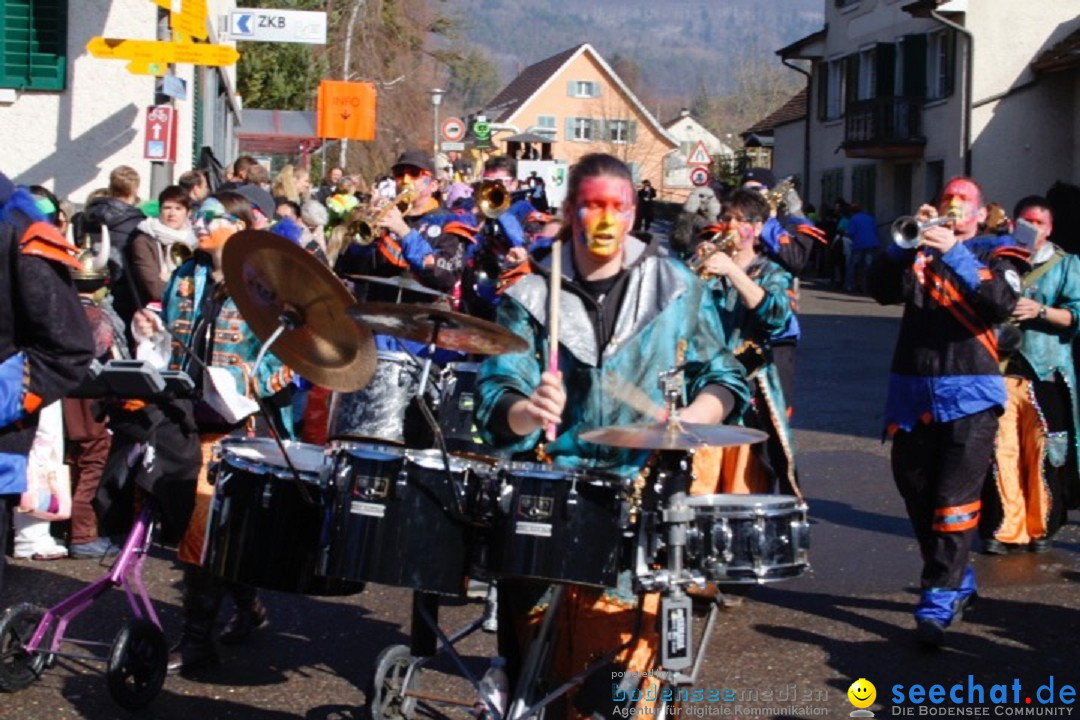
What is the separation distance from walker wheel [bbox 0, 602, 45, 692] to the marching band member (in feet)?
15.9

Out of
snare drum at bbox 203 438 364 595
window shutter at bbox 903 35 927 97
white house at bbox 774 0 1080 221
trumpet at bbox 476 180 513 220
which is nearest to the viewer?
snare drum at bbox 203 438 364 595

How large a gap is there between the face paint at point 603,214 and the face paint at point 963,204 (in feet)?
9.00

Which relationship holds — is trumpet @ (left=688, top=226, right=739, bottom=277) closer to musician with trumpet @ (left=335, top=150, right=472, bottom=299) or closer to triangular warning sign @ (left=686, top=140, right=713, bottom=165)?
musician with trumpet @ (left=335, top=150, right=472, bottom=299)

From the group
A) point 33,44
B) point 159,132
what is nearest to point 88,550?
point 159,132

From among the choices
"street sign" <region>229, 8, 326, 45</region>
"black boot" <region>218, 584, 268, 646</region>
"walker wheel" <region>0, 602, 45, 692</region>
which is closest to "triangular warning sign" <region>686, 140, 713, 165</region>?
"street sign" <region>229, 8, 326, 45</region>

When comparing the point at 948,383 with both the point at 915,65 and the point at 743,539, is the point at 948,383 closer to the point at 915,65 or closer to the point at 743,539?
the point at 743,539

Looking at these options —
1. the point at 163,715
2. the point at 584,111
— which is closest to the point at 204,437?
the point at 163,715

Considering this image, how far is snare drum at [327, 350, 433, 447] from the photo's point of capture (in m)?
6.84

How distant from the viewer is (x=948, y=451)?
6836mm

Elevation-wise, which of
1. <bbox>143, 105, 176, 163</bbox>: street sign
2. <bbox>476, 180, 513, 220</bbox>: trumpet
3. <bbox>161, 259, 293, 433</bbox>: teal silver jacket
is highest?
<bbox>143, 105, 176, 163</bbox>: street sign

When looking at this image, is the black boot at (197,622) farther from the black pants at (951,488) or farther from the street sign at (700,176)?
the street sign at (700,176)

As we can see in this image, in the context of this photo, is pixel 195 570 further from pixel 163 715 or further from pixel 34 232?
pixel 34 232

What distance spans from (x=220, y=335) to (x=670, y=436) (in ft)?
9.95

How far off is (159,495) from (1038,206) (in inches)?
195
